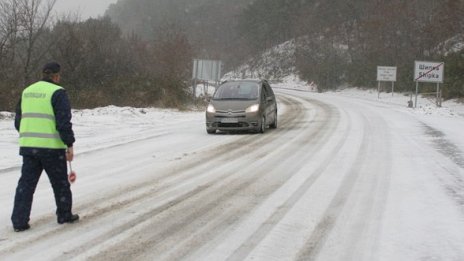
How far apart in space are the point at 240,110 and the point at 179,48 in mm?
17896

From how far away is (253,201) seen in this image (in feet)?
22.5

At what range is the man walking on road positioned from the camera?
555 cm

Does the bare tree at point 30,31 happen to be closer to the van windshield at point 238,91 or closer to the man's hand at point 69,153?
the van windshield at point 238,91

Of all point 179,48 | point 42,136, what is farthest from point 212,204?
point 179,48

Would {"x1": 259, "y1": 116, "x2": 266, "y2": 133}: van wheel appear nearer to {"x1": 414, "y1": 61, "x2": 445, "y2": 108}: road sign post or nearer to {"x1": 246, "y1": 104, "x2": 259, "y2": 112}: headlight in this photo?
{"x1": 246, "y1": 104, "x2": 259, "y2": 112}: headlight

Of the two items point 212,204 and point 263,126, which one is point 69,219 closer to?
point 212,204

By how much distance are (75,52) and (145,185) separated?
1899 cm

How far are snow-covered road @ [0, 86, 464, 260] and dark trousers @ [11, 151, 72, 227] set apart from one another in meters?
0.19

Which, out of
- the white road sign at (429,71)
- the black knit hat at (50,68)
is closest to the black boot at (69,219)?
the black knit hat at (50,68)

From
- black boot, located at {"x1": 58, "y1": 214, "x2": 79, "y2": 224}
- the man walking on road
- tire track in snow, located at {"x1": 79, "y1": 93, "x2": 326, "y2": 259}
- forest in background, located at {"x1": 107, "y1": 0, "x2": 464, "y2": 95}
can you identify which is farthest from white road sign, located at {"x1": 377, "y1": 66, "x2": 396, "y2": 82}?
the man walking on road

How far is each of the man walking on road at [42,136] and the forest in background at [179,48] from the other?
46.0ft

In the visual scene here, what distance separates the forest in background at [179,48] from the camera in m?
23.0

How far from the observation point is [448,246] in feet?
16.3

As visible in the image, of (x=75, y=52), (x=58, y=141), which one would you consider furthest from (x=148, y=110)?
(x=58, y=141)
